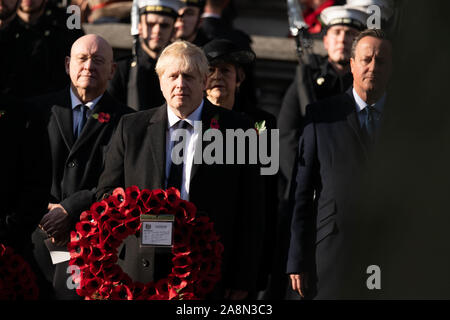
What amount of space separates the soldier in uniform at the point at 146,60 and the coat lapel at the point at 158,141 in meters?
1.32

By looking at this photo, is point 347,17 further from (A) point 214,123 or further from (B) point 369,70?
(A) point 214,123

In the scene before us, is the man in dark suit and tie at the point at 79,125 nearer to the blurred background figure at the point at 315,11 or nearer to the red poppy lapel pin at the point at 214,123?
the red poppy lapel pin at the point at 214,123

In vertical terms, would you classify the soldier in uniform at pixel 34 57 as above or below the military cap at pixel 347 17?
below

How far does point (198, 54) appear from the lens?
484 cm

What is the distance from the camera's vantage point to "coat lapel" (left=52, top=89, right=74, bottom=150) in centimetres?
542

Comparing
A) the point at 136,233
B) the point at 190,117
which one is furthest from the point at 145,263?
the point at 190,117

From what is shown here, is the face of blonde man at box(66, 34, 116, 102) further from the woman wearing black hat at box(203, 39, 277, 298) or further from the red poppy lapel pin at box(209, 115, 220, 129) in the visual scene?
the red poppy lapel pin at box(209, 115, 220, 129)

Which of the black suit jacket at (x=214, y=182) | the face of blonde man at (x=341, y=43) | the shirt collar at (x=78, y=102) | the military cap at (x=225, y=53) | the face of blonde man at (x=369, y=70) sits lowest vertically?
the black suit jacket at (x=214, y=182)

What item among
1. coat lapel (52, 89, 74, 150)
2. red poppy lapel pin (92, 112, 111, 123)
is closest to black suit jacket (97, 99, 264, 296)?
red poppy lapel pin (92, 112, 111, 123)

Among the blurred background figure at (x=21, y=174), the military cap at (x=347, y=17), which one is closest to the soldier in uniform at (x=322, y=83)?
the military cap at (x=347, y=17)

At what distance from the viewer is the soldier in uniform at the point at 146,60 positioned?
20.2ft

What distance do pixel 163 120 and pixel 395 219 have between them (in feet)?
12.0

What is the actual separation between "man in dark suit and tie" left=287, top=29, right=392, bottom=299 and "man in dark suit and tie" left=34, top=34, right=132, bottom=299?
133 centimetres
